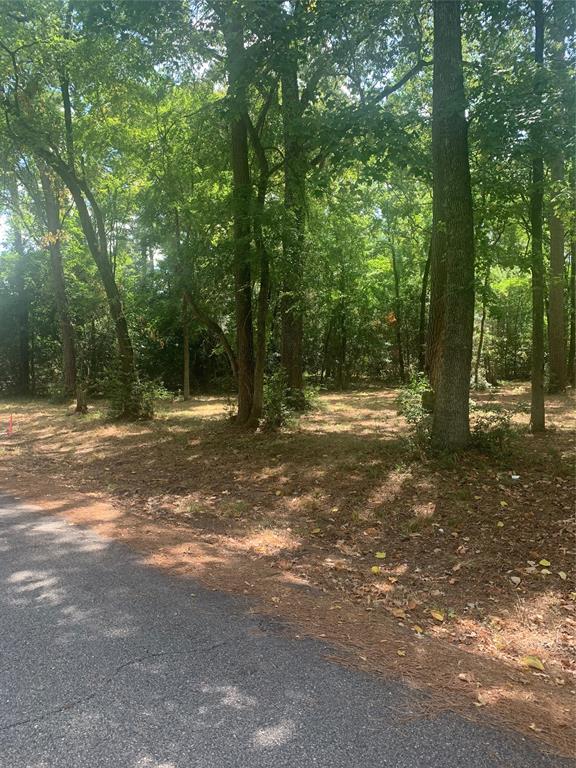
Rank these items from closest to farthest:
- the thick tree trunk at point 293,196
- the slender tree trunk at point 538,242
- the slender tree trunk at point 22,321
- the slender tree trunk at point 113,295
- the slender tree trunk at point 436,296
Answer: the slender tree trunk at point 538,242 < the slender tree trunk at point 436,296 < the thick tree trunk at point 293,196 < the slender tree trunk at point 113,295 < the slender tree trunk at point 22,321

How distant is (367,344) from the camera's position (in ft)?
87.4

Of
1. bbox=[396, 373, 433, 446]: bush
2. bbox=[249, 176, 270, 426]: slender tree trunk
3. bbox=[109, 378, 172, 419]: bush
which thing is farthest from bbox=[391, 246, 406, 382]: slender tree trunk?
bbox=[396, 373, 433, 446]: bush

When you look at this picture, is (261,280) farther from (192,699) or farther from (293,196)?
(192,699)

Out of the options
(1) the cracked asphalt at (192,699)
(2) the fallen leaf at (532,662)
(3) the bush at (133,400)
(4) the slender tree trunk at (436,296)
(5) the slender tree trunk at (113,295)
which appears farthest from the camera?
(3) the bush at (133,400)

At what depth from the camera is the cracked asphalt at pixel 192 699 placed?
7.46ft

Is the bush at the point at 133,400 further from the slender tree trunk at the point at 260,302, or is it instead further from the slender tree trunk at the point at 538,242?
the slender tree trunk at the point at 538,242

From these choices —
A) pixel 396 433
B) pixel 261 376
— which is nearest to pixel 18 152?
pixel 261 376

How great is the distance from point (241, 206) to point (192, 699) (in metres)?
8.58

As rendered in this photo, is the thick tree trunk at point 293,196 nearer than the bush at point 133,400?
Yes

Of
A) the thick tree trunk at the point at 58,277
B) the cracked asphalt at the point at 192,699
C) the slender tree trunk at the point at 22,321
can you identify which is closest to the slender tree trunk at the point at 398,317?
the thick tree trunk at the point at 58,277

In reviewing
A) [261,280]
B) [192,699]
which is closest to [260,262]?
[261,280]

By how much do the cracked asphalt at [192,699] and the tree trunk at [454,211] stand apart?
4.61 m

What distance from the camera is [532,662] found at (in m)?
3.23

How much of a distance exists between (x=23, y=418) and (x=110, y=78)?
10559mm
